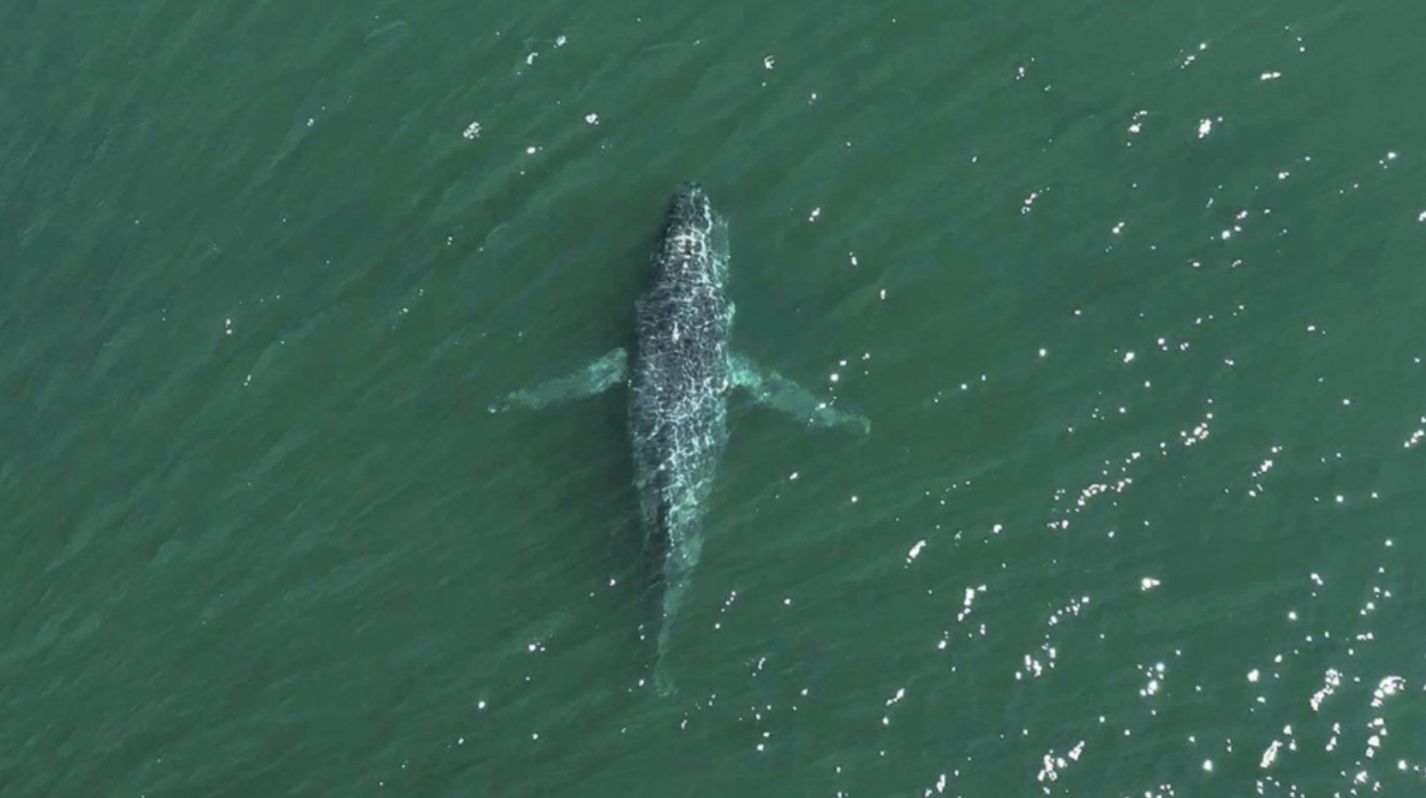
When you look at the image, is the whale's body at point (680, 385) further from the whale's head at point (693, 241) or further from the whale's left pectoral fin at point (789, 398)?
the whale's left pectoral fin at point (789, 398)

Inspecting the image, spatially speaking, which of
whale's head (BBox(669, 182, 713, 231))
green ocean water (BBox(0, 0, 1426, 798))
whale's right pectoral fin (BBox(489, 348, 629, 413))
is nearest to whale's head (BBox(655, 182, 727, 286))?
whale's head (BBox(669, 182, 713, 231))

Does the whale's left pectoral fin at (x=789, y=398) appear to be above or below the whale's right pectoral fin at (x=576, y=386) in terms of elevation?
below

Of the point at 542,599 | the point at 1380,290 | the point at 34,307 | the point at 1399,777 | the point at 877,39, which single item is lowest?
the point at 1399,777

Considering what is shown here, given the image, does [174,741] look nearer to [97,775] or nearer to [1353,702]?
[97,775]

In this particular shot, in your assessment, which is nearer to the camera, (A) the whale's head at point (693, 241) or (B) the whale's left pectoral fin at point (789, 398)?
(B) the whale's left pectoral fin at point (789, 398)

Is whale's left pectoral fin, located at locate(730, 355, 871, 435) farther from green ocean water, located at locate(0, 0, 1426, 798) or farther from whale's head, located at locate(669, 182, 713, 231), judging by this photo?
whale's head, located at locate(669, 182, 713, 231)

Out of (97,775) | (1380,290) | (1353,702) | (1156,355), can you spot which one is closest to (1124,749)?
(1353,702)

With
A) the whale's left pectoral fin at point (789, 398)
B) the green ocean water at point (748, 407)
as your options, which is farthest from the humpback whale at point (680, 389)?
the green ocean water at point (748, 407)
